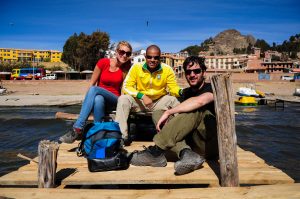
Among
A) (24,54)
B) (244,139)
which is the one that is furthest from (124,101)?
(24,54)

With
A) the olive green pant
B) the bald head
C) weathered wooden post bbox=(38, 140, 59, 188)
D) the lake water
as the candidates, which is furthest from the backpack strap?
the lake water

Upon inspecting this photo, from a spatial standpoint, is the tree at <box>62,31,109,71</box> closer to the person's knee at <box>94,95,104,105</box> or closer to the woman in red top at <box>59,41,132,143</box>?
the woman in red top at <box>59,41,132,143</box>

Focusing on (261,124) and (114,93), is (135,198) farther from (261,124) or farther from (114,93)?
(261,124)

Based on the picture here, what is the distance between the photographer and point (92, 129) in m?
3.84

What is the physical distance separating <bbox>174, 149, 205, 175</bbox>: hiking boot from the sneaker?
0.32 m

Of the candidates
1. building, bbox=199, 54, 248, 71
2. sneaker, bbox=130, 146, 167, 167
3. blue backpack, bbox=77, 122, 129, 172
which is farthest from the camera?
building, bbox=199, 54, 248, 71

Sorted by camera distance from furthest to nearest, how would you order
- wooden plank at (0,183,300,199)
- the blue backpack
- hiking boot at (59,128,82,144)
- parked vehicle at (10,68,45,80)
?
parked vehicle at (10,68,45,80) < hiking boot at (59,128,82,144) < the blue backpack < wooden plank at (0,183,300,199)

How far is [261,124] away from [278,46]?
184m

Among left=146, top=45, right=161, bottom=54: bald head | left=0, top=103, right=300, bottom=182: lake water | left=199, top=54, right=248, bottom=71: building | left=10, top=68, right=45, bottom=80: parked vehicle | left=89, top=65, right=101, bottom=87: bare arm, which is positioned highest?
left=199, top=54, right=248, bottom=71: building

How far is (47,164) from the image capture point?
3061mm

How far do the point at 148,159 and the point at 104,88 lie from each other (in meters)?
2.12

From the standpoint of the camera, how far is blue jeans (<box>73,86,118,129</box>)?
15.0ft

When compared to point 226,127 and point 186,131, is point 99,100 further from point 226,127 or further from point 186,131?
point 226,127

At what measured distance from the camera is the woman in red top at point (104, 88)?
4.67 m
